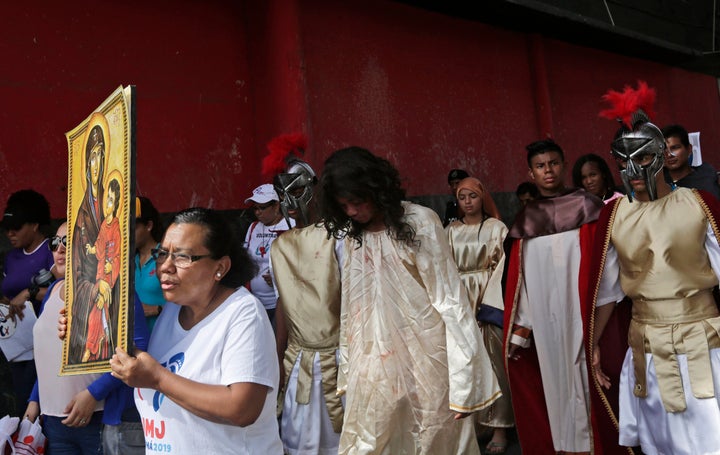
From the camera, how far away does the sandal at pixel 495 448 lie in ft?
17.8

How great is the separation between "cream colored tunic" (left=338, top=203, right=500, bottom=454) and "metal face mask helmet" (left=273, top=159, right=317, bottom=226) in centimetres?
143

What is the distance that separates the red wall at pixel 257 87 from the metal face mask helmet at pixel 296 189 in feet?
2.47

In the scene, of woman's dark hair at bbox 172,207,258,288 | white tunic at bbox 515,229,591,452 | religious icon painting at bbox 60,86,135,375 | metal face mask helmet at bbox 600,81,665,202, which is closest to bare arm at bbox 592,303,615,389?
white tunic at bbox 515,229,591,452

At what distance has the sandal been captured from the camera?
5.43 metres

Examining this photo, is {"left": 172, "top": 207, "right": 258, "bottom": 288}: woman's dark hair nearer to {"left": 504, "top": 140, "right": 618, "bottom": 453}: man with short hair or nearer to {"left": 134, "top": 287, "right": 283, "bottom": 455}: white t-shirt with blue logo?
{"left": 134, "top": 287, "right": 283, "bottom": 455}: white t-shirt with blue logo

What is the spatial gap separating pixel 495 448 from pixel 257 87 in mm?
4266

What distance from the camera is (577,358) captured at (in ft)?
15.5

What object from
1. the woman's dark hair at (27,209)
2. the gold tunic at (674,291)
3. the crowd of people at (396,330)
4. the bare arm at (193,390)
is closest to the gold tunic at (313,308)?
the crowd of people at (396,330)

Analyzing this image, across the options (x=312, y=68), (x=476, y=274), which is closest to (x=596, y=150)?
(x=312, y=68)

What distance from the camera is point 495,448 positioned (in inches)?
215

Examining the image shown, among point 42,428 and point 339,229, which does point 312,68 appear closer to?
point 339,229

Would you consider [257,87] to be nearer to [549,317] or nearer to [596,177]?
[596,177]

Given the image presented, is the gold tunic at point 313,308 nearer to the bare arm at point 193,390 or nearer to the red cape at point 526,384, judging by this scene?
the red cape at point 526,384

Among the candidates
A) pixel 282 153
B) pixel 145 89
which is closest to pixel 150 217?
pixel 282 153
